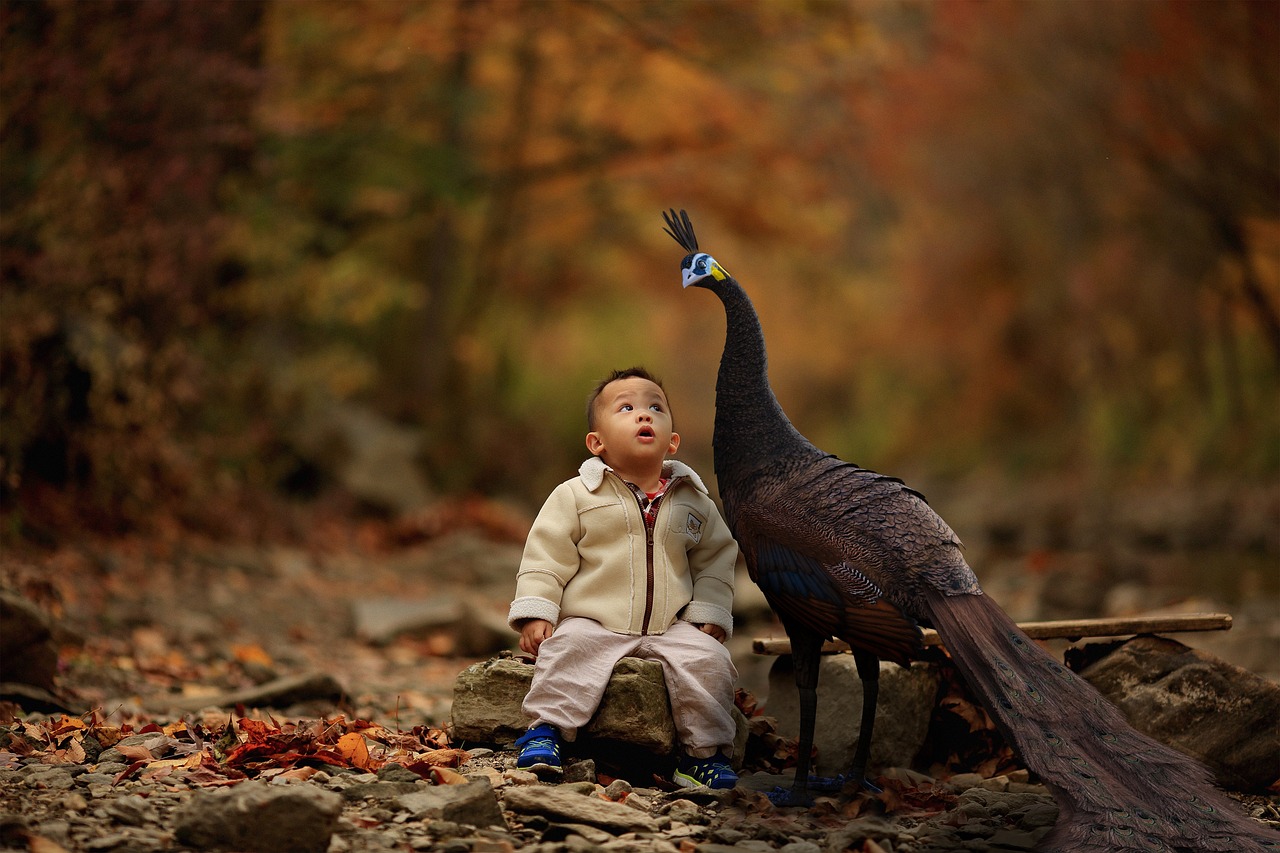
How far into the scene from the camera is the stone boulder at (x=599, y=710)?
3.71 meters

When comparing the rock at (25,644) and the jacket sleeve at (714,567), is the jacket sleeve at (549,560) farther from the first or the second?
the rock at (25,644)

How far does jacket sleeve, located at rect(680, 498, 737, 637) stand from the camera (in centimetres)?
399

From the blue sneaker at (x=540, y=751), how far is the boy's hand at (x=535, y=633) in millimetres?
249

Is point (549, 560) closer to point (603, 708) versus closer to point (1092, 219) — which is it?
point (603, 708)

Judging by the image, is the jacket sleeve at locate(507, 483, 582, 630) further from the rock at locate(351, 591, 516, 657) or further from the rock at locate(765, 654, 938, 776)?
the rock at locate(351, 591, 516, 657)

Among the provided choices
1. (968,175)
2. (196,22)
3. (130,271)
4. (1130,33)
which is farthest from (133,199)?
(968,175)

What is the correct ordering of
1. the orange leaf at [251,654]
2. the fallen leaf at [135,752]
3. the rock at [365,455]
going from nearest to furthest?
1. the fallen leaf at [135,752]
2. the orange leaf at [251,654]
3. the rock at [365,455]

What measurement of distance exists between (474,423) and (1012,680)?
475 inches

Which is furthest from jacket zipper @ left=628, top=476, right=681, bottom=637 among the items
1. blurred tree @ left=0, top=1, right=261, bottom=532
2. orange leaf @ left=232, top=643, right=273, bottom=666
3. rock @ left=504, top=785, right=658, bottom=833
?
blurred tree @ left=0, top=1, right=261, bottom=532

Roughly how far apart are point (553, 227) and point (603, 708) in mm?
13418

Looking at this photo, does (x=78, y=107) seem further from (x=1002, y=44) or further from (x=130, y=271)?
(x=1002, y=44)

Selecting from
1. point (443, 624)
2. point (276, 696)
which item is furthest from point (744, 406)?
point (443, 624)

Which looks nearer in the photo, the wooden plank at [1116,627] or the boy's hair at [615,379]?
the boy's hair at [615,379]

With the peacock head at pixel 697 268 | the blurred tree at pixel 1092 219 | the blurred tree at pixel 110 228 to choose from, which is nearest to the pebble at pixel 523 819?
the peacock head at pixel 697 268
